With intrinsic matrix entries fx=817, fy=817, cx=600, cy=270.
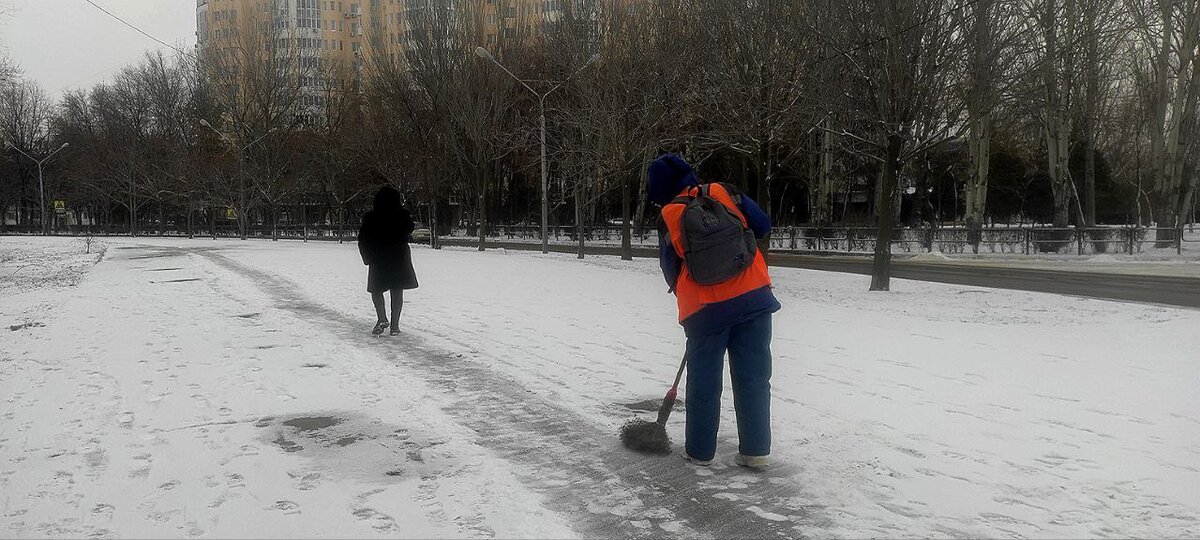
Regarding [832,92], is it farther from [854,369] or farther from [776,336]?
[854,369]

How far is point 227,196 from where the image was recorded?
52.3 m

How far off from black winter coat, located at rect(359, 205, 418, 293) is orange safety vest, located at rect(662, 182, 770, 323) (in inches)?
208

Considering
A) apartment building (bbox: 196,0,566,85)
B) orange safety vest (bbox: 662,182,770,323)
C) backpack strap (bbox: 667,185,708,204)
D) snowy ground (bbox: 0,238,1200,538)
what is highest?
apartment building (bbox: 196,0,566,85)

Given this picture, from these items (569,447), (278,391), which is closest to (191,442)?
(278,391)

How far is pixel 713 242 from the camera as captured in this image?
165 inches

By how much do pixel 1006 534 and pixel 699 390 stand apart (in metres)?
1.60

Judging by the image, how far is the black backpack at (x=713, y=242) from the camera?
164 inches

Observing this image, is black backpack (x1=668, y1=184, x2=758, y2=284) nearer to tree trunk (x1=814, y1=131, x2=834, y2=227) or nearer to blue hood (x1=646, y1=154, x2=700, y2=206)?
blue hood (x1=646, y1=154, x2=700, y2=206)

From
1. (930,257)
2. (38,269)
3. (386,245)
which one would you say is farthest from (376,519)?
(930,257)

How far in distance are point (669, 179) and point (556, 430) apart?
1.82 m

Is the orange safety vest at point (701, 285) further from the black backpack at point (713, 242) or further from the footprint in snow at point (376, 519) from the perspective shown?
the footprint in snow at point (376, 519)

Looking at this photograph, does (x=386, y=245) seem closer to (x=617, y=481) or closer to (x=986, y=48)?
(x=617, y=481)

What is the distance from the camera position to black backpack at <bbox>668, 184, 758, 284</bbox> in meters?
4.18

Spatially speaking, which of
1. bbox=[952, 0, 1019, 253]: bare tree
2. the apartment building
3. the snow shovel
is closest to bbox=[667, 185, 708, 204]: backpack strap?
the snow shovel
